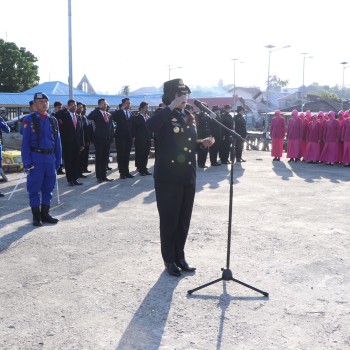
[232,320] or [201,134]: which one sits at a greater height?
[201,134]

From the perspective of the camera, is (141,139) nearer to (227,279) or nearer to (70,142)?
(70,142)

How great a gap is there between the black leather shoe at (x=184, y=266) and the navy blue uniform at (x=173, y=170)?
0.18 m

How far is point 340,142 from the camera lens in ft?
52.3

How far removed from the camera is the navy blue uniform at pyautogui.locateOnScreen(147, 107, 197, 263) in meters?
5.01

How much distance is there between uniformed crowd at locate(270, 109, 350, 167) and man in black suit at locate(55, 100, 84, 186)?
27.0 feet

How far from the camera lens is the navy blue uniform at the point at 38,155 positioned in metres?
7.08

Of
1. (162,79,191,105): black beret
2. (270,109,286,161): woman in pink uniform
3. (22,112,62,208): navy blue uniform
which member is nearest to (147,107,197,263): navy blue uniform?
(162,79,191,105): black beret

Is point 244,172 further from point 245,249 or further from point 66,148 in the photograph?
point 245,249

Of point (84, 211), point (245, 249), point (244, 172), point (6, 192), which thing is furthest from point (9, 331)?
point (244, 172)

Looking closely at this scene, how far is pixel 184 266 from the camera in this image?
209 inches

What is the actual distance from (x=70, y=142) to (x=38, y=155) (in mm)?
4216

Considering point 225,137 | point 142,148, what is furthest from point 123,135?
point 225,137

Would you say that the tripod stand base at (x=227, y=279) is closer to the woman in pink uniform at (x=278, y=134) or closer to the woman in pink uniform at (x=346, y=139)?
the woman in pink uniform at (x=346, y=139)

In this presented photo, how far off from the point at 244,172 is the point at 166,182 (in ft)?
29.9
